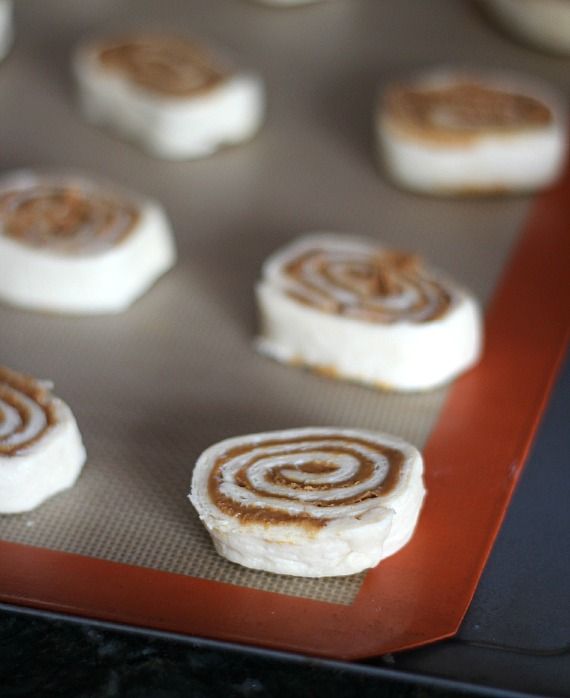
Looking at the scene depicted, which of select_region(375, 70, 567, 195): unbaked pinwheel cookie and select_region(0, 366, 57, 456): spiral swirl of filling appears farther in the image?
select_region(375, 70, 567, 195): unbaked pinwheel cookie

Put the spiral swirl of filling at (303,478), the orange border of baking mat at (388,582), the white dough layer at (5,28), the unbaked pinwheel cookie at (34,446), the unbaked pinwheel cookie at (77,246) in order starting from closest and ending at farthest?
the orange border of baking mat at (388,582) → the spiral swirl of filling at (303,478) → the unbaked pinwheel cookie at (34,446) → the unbaked pinwheel cookie at (77,246) → the white dough layer at (5,28)

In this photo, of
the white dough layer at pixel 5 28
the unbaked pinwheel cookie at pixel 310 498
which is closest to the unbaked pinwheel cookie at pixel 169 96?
the white dough layer at pixel 5 28

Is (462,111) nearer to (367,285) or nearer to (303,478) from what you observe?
(367,285)

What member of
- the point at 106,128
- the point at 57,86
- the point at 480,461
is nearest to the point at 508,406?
the point at 480,461

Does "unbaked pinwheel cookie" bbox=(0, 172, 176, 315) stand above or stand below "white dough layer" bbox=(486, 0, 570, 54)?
below

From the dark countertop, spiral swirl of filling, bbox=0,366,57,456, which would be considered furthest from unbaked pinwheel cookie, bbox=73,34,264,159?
the dark countertop

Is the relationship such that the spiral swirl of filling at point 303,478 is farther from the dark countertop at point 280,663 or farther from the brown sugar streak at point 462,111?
the brown sugar streak at point 462,111

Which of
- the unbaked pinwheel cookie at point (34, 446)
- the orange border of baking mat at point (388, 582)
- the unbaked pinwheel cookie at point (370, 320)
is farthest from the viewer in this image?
the unbaked pinwheel cookie at point (370, 320)

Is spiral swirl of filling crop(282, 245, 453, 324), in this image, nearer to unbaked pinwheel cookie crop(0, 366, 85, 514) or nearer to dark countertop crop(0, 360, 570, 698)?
unbaked pinwheel cookie crop(0, 366, 85, 514)
